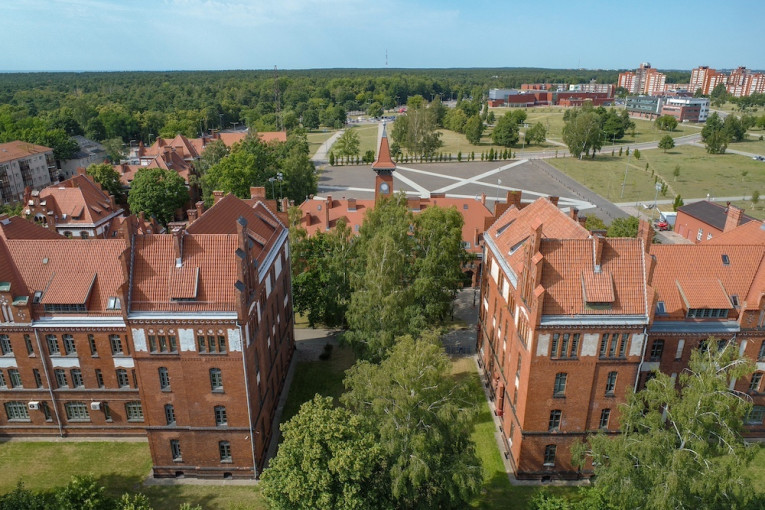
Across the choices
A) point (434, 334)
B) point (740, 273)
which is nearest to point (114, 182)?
point (434, 334)

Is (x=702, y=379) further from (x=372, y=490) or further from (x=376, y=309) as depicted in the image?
(x=376, y=309)

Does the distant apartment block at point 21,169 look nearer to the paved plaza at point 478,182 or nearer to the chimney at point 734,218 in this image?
the paved plaza at point 478,182

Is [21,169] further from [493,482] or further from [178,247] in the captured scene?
[493,482]

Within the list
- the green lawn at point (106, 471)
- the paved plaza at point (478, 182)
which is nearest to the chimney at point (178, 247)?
the green lawn at point (106, 471)

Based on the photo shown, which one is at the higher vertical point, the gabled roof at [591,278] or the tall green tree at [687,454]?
the gabled roof at [591,278]

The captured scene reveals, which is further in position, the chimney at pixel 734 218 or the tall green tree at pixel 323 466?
the chimney at pixel 734 218

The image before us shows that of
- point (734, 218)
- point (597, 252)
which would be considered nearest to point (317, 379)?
point (597, 252)

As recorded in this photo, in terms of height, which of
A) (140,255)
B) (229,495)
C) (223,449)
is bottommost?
(229,495)
